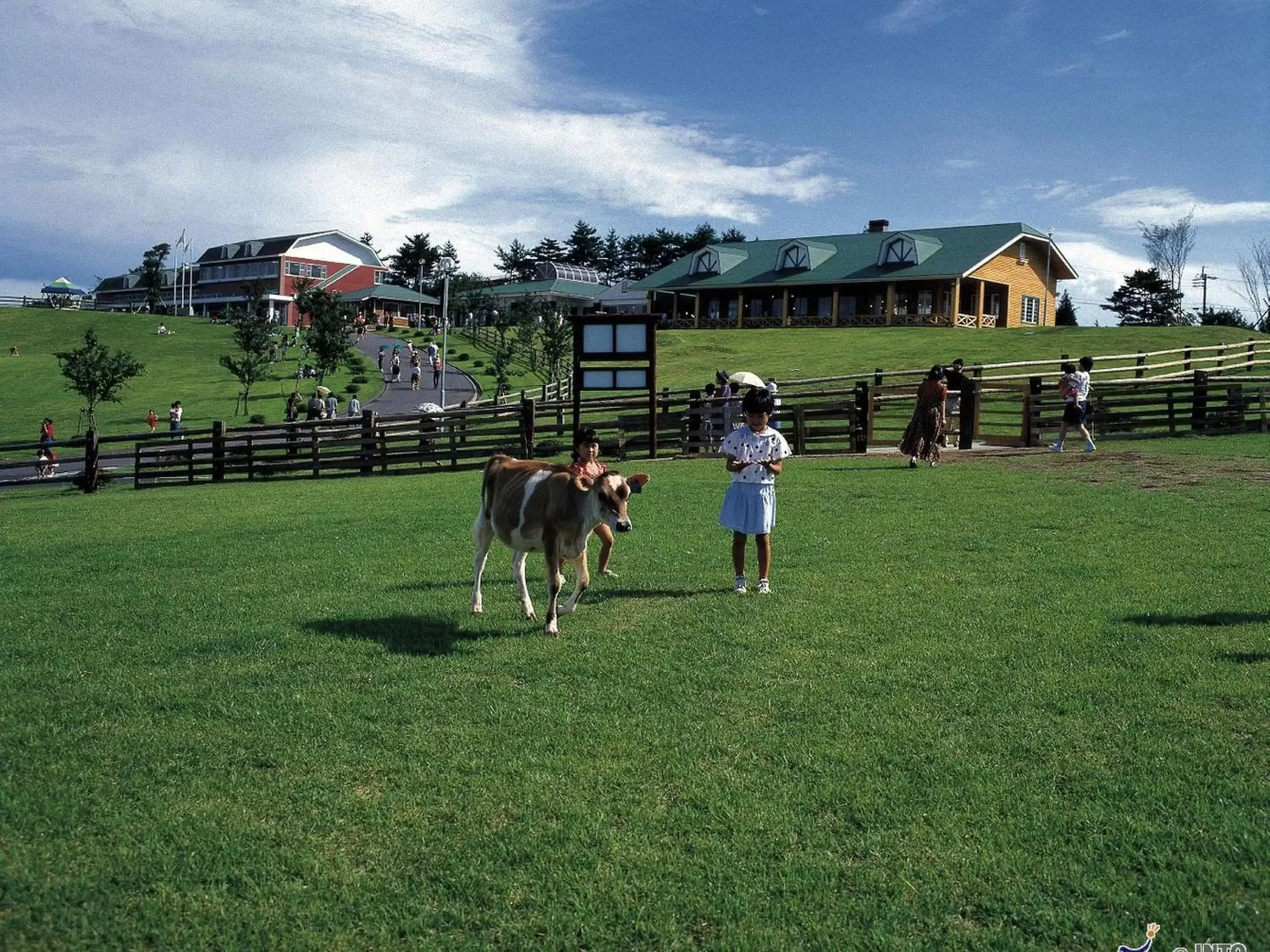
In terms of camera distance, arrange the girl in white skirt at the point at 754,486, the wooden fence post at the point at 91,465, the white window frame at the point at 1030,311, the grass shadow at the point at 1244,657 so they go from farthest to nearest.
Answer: the white window frame at the point at 1030,311
the wooden fence post at the point at 91,465
the girl in white skirt at the point at 754,486
the grass shadow at the point at 1244,657

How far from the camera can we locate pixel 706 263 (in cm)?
6862

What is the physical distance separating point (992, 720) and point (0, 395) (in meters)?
59.8

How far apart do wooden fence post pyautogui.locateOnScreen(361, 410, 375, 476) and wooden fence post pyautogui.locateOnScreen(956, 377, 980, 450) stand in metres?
13.8

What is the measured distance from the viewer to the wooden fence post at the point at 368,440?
25141mm

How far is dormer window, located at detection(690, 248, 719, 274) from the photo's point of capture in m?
68.2

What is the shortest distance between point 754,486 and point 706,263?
60808mm

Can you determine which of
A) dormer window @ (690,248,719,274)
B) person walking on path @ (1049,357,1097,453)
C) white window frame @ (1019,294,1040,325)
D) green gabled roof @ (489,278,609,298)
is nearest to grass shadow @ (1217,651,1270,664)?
person walking on path @ (1049,357,1097,453)

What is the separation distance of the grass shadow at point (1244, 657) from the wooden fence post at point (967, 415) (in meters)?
17.6

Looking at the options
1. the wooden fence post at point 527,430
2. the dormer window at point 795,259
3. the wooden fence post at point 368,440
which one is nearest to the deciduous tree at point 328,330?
the wooden fence post at point 368,440

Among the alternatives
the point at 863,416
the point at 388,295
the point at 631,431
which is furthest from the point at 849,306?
the point at 388,295

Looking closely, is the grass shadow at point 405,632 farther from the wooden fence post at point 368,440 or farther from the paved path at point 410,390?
the paved path at point 410,390

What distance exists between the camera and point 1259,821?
15.5 ft

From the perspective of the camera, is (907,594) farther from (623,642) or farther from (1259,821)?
(1259,821)
